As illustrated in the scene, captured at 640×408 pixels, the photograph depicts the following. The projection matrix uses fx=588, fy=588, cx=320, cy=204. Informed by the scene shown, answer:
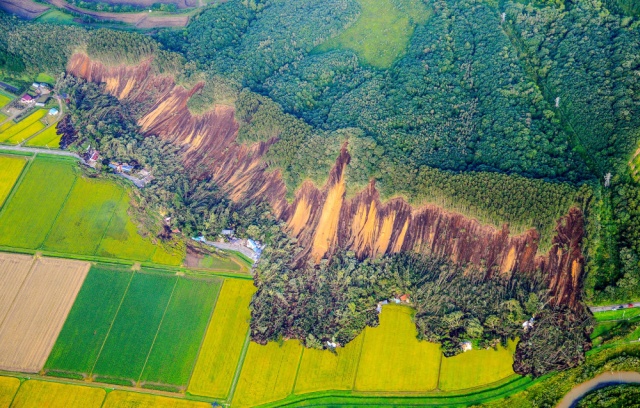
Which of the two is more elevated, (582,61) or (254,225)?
(582,61)

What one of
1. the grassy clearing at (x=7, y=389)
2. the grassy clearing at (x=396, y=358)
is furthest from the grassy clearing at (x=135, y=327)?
the grassy clearing at (x=396, y=358)

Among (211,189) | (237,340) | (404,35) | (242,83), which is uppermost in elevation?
(404,35)

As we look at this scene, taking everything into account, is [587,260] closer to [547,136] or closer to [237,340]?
[547,136]

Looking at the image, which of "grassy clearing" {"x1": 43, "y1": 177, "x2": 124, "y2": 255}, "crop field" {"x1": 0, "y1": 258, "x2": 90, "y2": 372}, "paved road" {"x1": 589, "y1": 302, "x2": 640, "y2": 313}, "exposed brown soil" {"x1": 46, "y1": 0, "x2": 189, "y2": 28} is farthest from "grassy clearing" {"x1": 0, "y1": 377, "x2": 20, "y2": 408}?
"paved road" {"x1": 589, "y1": 302, "x2": 640, "y2": 313}

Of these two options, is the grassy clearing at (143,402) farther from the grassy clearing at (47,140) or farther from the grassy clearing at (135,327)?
the grassy clearing at (47,140)

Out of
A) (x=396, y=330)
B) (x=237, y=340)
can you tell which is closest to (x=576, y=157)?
(x=396, y=330)

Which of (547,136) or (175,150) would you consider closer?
(547,136)

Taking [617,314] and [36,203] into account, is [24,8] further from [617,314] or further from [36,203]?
[617,314]
